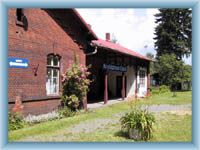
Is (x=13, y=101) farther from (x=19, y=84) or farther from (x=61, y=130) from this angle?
(x=61, y=130)

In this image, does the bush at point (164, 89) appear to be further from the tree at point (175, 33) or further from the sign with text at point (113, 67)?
the sign with text at point (113, 67)

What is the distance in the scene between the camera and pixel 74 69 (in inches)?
655

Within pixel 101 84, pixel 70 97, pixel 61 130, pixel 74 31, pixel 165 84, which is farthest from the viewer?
pixel 165 84

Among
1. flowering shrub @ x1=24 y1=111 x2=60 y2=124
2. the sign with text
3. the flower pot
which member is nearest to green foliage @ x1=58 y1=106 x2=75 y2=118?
flowering shrub @ x1=24 y1=111 x2=60 y2=124

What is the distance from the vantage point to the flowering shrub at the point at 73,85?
54.1 ft

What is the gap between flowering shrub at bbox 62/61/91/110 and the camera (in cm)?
1648

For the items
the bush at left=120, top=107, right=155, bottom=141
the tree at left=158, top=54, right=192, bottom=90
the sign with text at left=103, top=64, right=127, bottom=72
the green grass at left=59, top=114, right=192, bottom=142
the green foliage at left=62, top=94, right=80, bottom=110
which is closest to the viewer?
the bush at left=120, top=107, right=155, bottom=141

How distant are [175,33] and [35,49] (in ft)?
140

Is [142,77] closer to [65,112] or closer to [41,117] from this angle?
[65,112]

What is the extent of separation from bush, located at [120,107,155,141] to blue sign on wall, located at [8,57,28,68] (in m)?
5.27

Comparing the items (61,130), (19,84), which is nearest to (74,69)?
(19,84)

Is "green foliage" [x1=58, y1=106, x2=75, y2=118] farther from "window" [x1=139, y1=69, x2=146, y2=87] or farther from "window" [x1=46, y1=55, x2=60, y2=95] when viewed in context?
"window" [x1=139, y1=69, x2=146, y2=87]

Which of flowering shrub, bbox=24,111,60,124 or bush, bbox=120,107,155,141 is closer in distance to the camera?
bush, bbox=120,107,155,141

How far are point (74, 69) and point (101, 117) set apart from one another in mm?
2798
